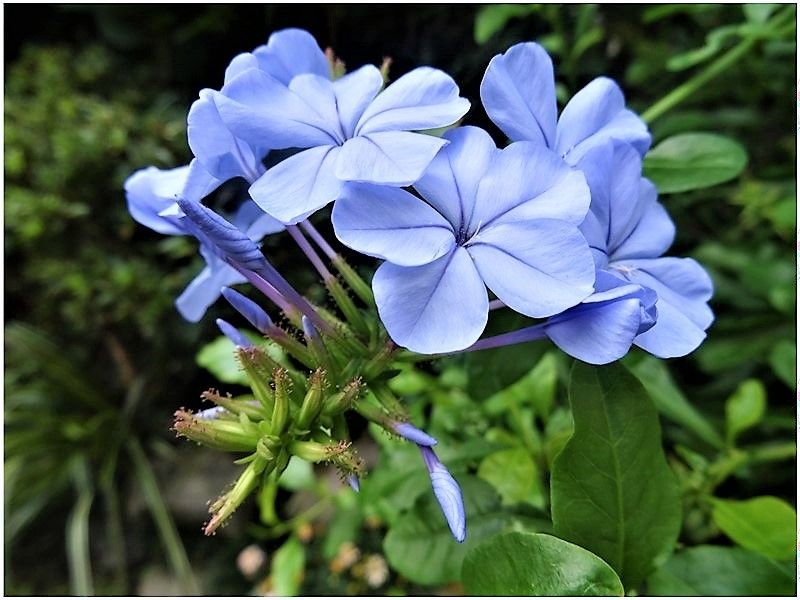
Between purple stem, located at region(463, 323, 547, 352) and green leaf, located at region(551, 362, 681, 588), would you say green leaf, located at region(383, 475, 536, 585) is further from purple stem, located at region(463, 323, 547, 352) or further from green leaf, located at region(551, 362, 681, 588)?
purple stem, located at region(463, 323, 547, 352)

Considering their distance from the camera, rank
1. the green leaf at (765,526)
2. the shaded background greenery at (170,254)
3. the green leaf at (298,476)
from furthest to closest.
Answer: the green leaf at (298,476), the shaded background greenery at (170,254), the green leaf at (765,526)

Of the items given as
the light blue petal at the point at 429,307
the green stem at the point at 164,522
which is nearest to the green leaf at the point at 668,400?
the light blue petal at the point at 429,307

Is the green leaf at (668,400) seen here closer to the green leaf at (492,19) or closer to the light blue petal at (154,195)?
the green leaf at (492,19)

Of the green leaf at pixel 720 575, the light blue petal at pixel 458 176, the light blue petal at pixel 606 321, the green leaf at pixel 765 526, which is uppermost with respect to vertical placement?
the light blue petal at pixel 458 176

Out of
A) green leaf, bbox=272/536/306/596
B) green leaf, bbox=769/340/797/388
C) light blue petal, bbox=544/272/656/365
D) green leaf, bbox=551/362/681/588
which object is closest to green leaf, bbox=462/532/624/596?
green leaf, bbox=551/362/681/588

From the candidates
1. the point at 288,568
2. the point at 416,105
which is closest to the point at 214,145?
the point at 416,105

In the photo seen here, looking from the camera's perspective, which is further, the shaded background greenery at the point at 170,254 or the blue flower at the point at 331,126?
the shaded background greenery at the point at 170,254

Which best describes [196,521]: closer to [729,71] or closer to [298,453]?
[298,453]
